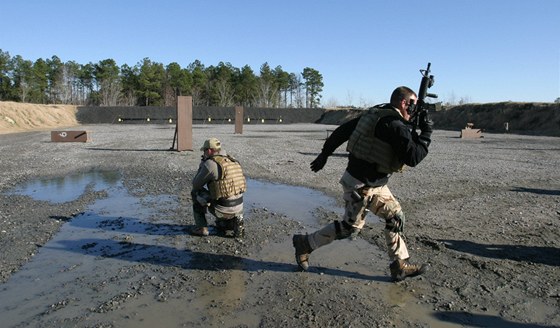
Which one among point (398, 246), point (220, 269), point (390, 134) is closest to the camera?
point (390, 134)

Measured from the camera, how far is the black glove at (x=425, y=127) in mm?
3881

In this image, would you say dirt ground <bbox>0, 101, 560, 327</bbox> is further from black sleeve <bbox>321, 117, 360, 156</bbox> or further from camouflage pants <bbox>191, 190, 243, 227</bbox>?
black sleeve <bbox>321, 117, 360, 156</bbox>

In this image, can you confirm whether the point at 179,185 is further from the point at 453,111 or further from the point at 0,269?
the point at 453,111

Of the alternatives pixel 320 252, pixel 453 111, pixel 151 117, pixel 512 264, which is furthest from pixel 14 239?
pixel 151 117

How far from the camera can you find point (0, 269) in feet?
14.5

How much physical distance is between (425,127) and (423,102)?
0.31 m

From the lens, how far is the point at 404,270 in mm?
4148

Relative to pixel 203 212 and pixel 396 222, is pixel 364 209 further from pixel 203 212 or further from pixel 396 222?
pixel 203 212

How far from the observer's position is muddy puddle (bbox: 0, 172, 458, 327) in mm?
3529

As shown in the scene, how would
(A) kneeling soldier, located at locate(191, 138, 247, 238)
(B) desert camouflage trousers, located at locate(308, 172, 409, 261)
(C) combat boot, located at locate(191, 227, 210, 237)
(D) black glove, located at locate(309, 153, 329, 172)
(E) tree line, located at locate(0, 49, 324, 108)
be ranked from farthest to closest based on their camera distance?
(E) tree line, located at locate(0, 49, 324, 108)
(C) combat boot, located at locate(191, 227, 210, 237)
(A) kneeling soldier, located at locate(191, 138, 247, 238)
(D) black glove, located at locate(309, 153, 329, 172)
(B) desert camouflage trousers, located at locate(308, 172, 409, 261)

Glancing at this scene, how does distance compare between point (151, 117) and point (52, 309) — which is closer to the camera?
point (52, 309)

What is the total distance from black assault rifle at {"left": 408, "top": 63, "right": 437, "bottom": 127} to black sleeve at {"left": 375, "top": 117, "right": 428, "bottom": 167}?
0.20 meters

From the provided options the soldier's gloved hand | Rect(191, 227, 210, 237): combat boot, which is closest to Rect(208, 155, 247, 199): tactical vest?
Rect(191, 227, 210, 237): combat boot

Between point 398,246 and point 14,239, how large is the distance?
4.52 m
